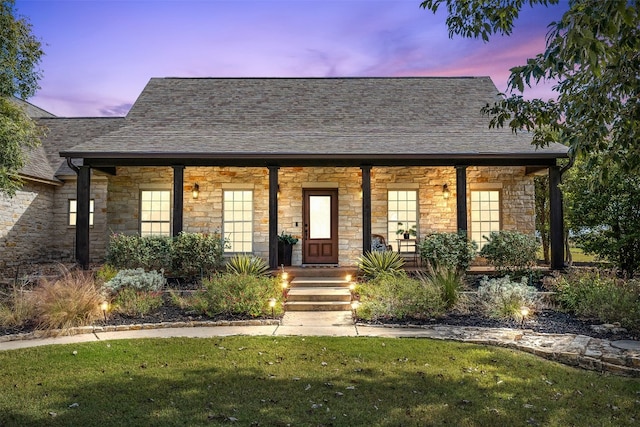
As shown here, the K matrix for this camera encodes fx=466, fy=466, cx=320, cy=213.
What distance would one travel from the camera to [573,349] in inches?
234

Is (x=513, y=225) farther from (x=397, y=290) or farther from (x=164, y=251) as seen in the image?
(x=164, y=251)

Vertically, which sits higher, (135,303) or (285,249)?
(285,249)

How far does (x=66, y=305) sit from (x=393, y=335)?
5.06 m

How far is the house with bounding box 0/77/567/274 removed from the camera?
1148cm

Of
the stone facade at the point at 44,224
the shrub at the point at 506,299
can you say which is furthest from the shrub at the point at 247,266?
the stone facade at the point at 44,224

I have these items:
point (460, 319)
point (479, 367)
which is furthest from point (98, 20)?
point (479, 367)

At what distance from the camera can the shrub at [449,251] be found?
35.2 ft

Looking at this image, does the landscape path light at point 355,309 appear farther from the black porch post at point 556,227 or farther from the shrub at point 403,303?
the black porch post at point 556,227

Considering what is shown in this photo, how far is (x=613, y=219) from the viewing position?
11734 mm

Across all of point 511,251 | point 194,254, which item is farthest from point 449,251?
point 194,254

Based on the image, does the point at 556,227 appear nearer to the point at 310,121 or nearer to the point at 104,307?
the point at 310,121

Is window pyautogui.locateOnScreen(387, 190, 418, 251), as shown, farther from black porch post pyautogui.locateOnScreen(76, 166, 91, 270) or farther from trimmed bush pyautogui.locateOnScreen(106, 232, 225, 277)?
black porch post pyautogui.locateOnScreen(76, 166, 91, 270)

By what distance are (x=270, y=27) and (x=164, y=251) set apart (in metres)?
6.08

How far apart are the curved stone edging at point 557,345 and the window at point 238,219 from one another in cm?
617
